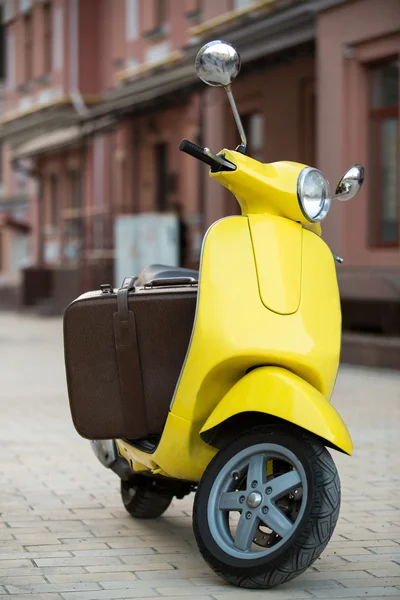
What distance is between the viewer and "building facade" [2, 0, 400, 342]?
1636 centimetres

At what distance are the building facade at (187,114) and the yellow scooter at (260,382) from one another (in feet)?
33.9

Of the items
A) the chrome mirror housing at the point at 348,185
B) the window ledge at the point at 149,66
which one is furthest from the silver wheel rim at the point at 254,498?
the window ledge at the point at 149,66

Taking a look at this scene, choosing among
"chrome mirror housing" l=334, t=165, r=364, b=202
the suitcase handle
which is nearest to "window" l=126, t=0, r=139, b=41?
the suitcase handle

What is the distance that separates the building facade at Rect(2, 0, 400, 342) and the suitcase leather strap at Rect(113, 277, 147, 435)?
33.5 feet

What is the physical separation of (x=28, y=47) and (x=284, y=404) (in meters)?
32.9

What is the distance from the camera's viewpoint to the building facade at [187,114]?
16.4m

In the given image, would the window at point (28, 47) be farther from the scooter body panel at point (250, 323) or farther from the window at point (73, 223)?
the scooter body panel at point (250, 323)

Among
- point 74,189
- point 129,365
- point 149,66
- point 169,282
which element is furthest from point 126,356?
point 74,189

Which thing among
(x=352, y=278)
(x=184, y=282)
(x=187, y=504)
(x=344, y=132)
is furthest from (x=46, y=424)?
(x=344, y=132)

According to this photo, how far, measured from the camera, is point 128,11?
28.3 meters

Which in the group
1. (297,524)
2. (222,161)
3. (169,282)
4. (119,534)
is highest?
(222,161)

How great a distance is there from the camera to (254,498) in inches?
173

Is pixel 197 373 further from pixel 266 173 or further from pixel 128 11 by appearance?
pixel 128 11

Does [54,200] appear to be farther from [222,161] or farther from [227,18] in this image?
[222,161]
